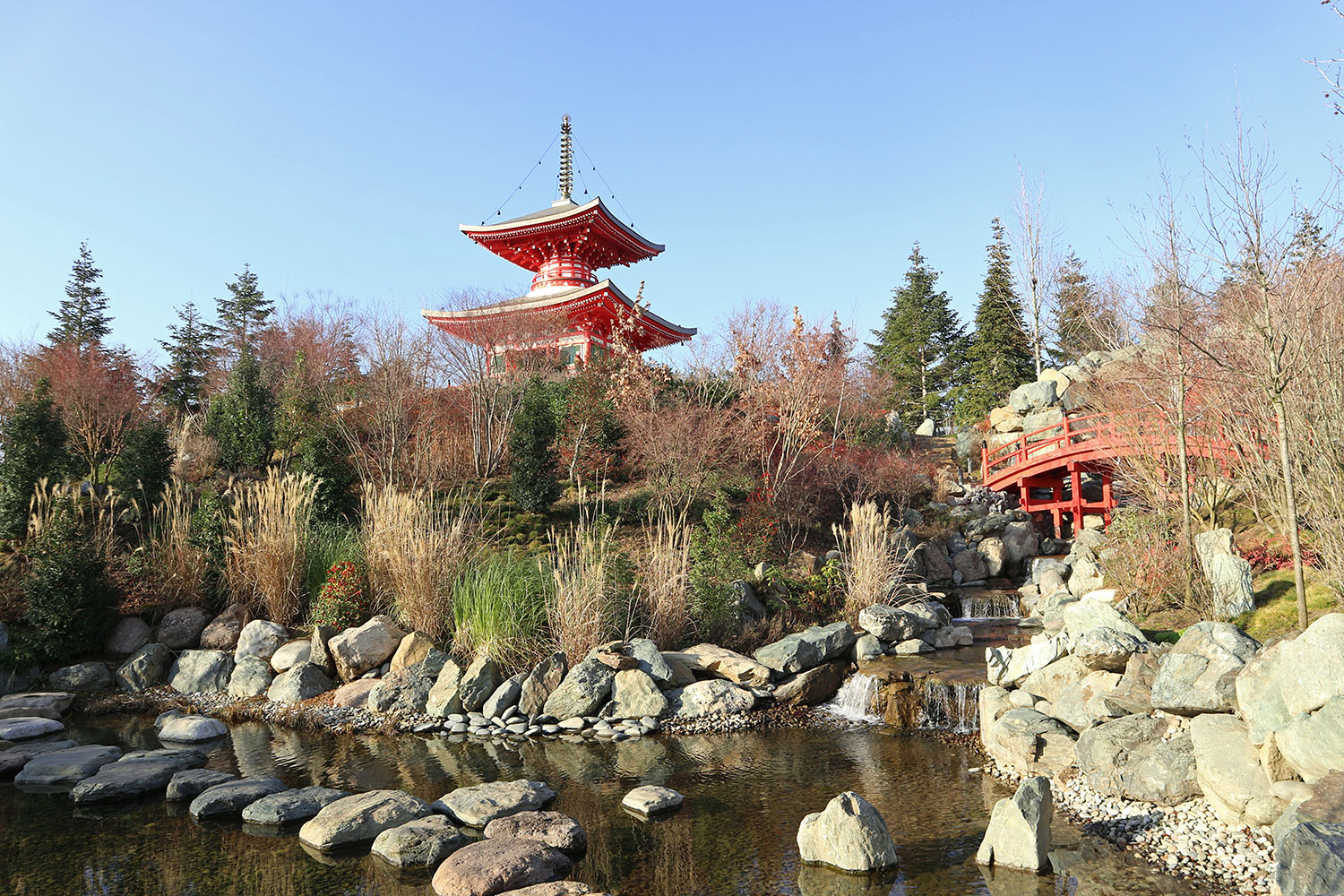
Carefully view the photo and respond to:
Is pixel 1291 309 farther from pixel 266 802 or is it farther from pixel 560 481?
pixel 560 481


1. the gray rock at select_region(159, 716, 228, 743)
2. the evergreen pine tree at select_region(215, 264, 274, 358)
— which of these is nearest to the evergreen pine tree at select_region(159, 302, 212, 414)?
the evergreen pine tree at select_region(215, 264, 274, 358)

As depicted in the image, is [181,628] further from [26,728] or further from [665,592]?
[665,592]

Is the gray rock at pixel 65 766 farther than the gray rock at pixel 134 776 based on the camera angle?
Yes

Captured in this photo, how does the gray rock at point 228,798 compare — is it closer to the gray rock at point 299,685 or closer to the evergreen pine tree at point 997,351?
the gray rock at point 299,685

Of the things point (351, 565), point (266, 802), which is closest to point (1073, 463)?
point (351, 565)

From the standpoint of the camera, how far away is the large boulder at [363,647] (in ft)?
25.5

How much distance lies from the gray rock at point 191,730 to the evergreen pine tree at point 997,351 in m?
24.0

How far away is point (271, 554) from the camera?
340 inches

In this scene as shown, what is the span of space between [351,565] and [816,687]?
509 centimetres

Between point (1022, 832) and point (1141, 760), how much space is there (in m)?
1.35

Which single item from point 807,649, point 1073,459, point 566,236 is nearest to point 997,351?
point 1073,459

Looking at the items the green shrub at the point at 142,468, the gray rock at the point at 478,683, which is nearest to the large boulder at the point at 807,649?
the gray rock at the point at 478,683

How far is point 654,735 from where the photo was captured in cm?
677

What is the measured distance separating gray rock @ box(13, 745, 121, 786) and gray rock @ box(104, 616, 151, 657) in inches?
106
